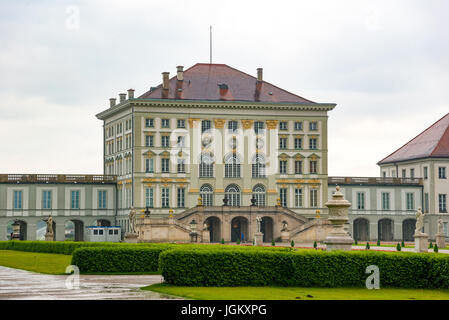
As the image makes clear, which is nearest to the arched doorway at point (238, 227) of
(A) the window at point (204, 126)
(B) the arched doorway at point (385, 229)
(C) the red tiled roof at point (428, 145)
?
(A) the window at point (204, 126)

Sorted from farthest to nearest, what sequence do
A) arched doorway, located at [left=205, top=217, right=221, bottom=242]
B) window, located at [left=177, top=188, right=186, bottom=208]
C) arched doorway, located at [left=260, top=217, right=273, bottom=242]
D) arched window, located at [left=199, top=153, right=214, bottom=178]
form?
arched window, located at [left=199, top=153, right=214, bottom=178] → window, located at [left=177, top=188, right=186, bottom=208] → arched doorway, located at [left=260, top=217, right=273, bottom=242] → arched doorway, located at [left=205, top=217, right=221, bottom=242]

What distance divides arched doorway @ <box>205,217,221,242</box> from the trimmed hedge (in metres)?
54.4

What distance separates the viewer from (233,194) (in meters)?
88.9

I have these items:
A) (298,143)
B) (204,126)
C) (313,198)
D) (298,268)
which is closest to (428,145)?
(313,198)

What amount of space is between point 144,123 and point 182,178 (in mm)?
6500

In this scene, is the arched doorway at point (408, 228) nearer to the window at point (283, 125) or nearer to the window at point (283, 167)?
the window at point (283, 167)

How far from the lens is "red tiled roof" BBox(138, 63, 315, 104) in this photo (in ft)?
291

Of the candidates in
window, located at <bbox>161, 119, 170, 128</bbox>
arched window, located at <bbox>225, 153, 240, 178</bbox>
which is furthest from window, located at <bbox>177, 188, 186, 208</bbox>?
window, located at <bbox>161, 119, 170, 128</bbox>

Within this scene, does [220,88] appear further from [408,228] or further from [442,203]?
[442,203]

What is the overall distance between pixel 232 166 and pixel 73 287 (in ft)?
198

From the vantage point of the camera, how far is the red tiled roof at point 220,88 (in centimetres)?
8856

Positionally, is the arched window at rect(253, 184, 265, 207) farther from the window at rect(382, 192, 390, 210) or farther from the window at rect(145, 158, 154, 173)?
the window at rect(382, 192, 390, 210)

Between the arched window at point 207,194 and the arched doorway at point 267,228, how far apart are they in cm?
598

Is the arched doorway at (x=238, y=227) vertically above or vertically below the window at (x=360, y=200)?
below
